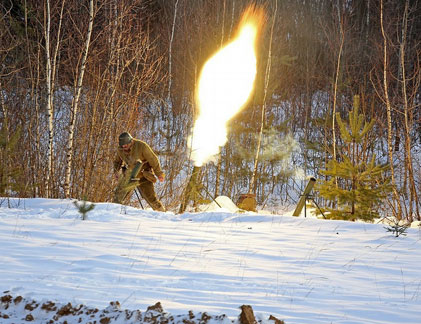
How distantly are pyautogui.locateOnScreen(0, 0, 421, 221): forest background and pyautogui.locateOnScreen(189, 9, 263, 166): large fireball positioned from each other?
0.56 metres

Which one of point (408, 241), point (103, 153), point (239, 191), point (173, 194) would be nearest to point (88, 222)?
point (408, 241)

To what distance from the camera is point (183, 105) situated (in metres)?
22.0

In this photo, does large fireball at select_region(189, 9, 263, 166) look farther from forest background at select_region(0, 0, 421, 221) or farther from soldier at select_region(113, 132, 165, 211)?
soldier at select_region(113, 132, 165, 211)

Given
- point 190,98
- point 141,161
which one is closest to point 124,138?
point 141,161

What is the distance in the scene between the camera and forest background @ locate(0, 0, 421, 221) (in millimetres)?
10070

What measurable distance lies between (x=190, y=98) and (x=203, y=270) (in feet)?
54.9

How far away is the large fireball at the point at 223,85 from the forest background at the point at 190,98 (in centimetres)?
56

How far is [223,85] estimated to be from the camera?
1350 cm

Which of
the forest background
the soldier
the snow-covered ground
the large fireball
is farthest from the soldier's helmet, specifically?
the large fireball

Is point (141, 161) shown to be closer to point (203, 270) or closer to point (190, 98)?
point (203, 270)

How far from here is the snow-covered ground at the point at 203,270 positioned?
2.53 m

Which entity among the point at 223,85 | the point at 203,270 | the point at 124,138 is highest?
the point at 223,85

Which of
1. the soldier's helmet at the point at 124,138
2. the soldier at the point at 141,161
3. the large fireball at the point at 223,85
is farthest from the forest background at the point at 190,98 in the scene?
the soldier's helmet at the point at 124,138

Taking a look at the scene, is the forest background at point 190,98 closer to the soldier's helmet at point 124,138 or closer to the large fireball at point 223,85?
the large fireball at point 223,85
